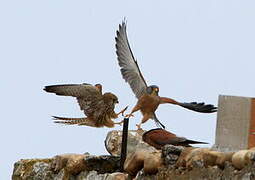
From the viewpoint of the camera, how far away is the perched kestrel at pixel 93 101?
776 cm

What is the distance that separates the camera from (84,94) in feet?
26.0

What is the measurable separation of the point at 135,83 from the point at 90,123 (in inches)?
98.1

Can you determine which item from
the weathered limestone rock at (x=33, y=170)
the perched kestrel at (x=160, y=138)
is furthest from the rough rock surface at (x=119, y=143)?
the perched kestrel at (x=160, y=138)

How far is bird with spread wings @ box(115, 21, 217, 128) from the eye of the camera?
28.1ft

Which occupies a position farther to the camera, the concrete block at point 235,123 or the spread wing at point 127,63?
the spread wing at point 127,63

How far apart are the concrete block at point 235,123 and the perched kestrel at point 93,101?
3229 mm

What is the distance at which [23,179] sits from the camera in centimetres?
657

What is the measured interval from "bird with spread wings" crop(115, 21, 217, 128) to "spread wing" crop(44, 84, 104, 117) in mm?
371

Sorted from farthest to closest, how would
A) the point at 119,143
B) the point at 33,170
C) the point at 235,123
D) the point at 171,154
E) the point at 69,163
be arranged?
the point at 119,143 < the point at 33,170 < the point at 69,163 < the point at 171,154 < the point at 235,123

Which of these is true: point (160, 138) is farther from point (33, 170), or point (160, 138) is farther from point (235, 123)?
point (33, 170)

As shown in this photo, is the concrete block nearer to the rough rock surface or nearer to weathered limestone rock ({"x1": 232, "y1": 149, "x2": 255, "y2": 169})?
weathered limestone rock ({"x1": 232, "y1": 149, "x2": 255, "y2": 169})

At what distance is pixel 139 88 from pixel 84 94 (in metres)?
3.17

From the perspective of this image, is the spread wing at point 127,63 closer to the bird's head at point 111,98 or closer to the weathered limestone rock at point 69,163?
the bird's head at point 111,98

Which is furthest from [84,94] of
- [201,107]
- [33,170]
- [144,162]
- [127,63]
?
[127,63]
